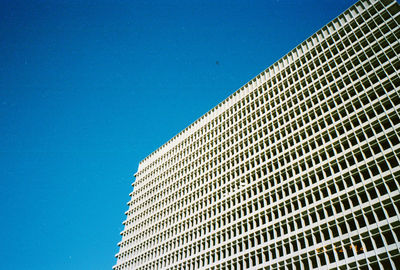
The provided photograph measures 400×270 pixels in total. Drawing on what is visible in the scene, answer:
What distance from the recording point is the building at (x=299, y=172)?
39.5m

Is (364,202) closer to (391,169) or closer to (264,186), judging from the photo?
(391,169)

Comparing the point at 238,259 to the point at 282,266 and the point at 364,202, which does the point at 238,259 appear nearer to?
the point at 282,266

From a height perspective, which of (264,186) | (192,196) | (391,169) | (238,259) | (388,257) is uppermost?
(192,196)

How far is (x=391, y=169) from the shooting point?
38.9 m

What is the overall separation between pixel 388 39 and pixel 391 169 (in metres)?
19.7

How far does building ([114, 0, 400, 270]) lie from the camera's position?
1554 inches

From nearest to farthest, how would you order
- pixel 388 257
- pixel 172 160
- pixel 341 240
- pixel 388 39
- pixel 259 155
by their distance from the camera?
pixel 388 257 → pixel 341 240 → pixel 388 39 → pixel 259 155 → pixel 172 160

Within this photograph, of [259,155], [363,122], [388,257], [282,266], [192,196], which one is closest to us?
[388,257]

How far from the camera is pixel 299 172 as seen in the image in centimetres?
4806

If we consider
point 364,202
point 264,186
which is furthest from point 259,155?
point 364,202

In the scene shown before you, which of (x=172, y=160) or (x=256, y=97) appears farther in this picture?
(x=172, y=160)

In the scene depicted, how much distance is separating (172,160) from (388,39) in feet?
147

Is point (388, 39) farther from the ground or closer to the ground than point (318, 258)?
farther from the ground

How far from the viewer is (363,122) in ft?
150
